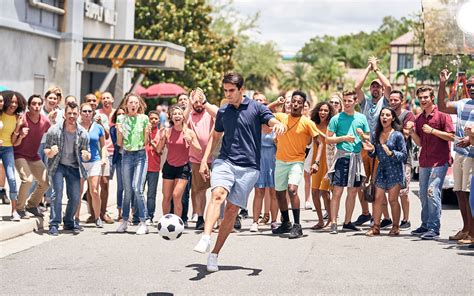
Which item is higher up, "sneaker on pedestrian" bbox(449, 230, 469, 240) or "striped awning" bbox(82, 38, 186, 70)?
"striped awning" bbox(82, 38, 186, 70)

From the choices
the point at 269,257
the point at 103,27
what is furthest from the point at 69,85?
the point at 269,257

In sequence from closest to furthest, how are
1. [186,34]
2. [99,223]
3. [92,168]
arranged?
1. [92,168]
2. [99,223]
3. [186,34]

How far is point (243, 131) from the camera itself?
10461mm

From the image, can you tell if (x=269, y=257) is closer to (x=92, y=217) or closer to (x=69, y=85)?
(x=92, y=217)

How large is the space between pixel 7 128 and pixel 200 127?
2608mm

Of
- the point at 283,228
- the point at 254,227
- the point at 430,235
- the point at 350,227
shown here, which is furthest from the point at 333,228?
the point at 430,235

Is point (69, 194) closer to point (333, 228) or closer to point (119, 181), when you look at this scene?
point (119, 181)

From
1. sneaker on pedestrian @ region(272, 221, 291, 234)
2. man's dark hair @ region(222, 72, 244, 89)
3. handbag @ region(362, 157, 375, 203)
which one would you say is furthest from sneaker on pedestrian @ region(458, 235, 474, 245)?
man's dark hair @ region(222, 72, 244, 89)

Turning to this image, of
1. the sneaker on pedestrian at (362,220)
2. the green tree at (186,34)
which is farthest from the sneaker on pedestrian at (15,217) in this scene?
the green tree at (186,34)

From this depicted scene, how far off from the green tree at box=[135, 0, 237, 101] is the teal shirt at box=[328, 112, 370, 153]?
34.5 m

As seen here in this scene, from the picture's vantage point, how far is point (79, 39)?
28312 millimetres

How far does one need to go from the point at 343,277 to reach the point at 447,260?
5.90ft

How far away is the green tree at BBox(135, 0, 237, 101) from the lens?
4803cm

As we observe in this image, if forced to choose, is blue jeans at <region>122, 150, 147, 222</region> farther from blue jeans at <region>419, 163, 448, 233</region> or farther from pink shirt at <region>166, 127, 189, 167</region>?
blue jeans at <region>419, 163, 448, 233</region>
